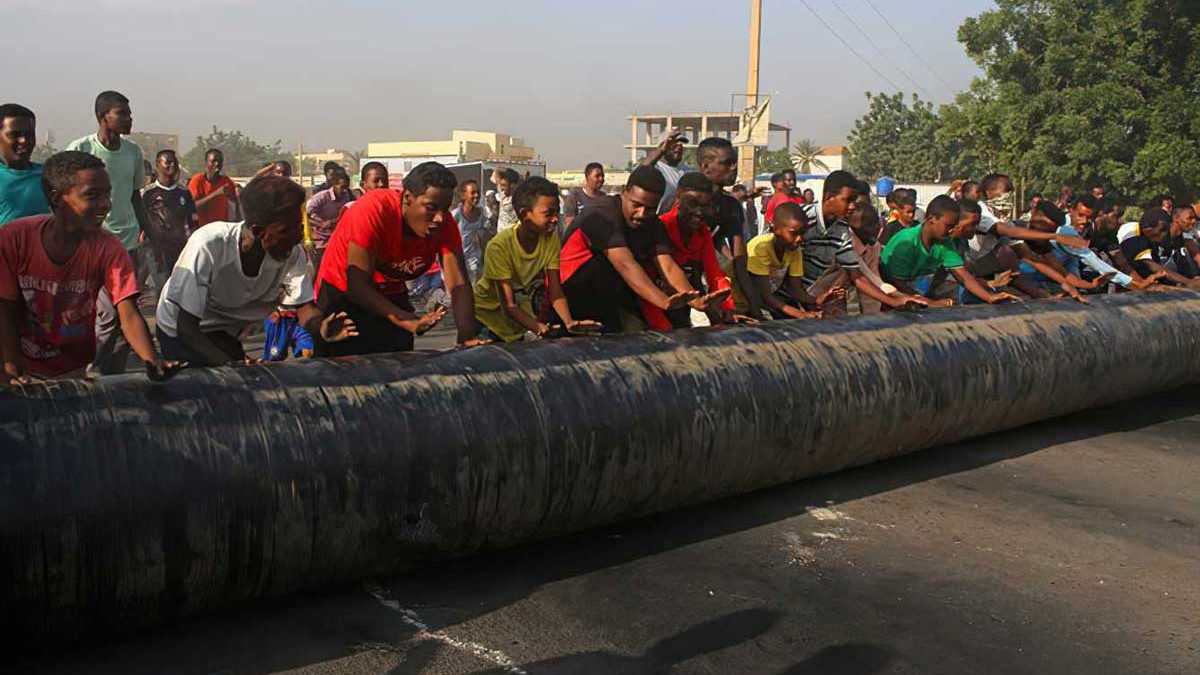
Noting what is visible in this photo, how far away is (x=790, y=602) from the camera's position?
3.92 m

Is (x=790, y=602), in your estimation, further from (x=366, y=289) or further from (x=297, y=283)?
(x=297, y=283)

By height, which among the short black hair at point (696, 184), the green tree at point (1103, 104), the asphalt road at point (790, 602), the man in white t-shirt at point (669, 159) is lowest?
the asphalt road at point (790, 602)

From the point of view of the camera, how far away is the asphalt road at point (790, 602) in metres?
3.39

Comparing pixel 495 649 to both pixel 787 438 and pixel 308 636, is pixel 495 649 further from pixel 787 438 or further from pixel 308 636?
pixel 787 438

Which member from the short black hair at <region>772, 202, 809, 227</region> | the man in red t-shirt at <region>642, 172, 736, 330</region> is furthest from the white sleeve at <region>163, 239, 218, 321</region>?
the short black hair at <region>772, 202, 809, 227</region>

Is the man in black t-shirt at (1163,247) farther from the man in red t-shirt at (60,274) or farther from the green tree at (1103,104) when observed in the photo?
the green tree at (1103,104)

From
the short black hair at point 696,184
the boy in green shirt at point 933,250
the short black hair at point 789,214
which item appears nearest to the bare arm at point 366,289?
the short black hair at point 696,184

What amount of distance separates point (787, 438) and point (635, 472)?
90 cm

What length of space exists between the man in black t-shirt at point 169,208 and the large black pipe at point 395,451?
6385 mm

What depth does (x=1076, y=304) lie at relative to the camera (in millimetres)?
7172

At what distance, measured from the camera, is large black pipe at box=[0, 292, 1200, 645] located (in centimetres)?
315

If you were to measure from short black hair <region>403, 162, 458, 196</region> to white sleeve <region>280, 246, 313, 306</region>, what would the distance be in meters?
0.57

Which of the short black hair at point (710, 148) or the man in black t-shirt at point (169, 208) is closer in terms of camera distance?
the short black hair at point (710, 148)

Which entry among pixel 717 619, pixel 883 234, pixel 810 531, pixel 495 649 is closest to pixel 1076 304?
pixel 883 234
